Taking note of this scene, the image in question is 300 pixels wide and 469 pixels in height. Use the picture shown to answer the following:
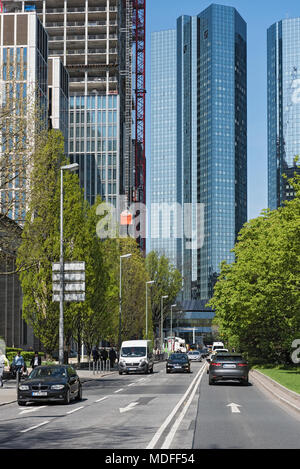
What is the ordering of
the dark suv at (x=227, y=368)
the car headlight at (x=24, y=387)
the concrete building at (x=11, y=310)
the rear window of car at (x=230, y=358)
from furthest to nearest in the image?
the concrete building at (x=11, y=310) → the dark suv at (x=227, y=368) → the rear window of car at (x=230, y=358) → the car headlight at (x=24, y=387)

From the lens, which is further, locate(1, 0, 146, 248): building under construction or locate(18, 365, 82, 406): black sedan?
locate(1, 0, 146, 248): building under construction

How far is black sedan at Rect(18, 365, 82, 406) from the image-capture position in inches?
907


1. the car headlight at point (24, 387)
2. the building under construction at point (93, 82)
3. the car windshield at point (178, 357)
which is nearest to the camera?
the car headlight at point (24, 387)

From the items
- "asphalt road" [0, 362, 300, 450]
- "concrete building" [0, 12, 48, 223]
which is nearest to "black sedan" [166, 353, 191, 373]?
"concrete building" [0, 12, 48, 223]

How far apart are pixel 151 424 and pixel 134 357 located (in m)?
33.9

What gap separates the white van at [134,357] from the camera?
163 ft

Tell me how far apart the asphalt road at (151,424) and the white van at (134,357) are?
23219 mm

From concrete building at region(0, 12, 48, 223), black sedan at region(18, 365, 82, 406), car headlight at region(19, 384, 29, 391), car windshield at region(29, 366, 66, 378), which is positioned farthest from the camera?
concrete building at region(0, 12, 48, 223)

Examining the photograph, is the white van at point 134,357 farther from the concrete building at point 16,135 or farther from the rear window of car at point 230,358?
the concrete building at point 16,135

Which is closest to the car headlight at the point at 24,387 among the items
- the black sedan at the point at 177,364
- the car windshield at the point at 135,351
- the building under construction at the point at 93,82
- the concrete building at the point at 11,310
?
the car windshield at the point at 135,351

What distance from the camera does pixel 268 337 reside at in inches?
2168

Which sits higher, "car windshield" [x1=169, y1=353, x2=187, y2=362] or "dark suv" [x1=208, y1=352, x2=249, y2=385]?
"dark suv" [x1=208, y1=352, x2=249, y2=385]

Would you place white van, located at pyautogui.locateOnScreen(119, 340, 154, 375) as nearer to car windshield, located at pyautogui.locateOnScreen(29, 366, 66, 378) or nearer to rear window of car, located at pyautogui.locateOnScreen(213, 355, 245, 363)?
rear window of car, located at pyautogui.locateOnScreen(213, 355, 245, 363)

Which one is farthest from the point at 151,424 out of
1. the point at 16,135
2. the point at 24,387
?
the point at 16,135
